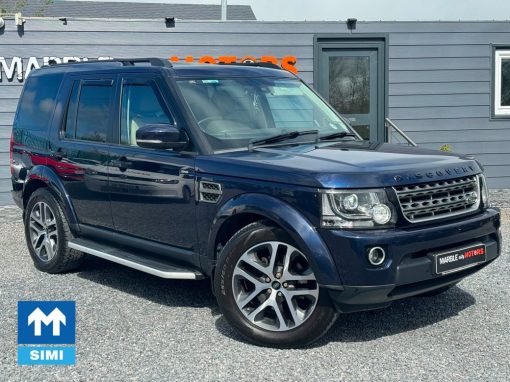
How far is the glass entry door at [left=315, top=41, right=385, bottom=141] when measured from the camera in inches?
458

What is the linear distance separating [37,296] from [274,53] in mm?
6833

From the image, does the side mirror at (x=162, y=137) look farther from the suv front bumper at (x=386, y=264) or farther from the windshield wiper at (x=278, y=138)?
A: the suv front bumper at (x=386, y=264)

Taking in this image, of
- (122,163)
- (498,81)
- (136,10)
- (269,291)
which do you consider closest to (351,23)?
(498,81)

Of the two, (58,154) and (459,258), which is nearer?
(459,258)

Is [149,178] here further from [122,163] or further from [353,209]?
[353,209]

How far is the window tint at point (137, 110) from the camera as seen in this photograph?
546 cm

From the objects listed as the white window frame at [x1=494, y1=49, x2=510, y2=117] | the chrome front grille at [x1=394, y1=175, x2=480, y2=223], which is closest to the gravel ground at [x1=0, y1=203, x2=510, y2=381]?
the chrome front grille at [x1=394, y1=175, x2=480, y2=223]

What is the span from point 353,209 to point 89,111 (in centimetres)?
297

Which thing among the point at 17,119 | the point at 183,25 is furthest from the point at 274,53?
the point at 17,119

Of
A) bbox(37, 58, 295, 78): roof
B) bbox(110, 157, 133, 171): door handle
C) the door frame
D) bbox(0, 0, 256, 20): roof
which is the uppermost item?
bbox(0, 0, 256, 20): roof

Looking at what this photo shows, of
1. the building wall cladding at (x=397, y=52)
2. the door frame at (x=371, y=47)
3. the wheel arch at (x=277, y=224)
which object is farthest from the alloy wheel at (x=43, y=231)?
the door frame at (x=371, y=47)

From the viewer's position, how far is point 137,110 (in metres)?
5.63

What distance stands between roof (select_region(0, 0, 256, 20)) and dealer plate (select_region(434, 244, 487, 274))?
909 inches

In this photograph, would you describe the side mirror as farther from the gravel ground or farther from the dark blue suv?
the gravel ground
